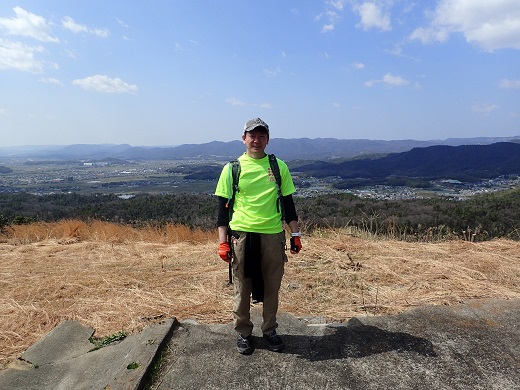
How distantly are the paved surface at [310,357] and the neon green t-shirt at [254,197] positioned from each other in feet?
3.10

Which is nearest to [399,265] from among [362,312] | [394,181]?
[362,312]

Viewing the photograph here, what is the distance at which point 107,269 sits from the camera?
5348 millimetres

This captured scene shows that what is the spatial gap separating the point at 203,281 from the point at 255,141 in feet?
8.46

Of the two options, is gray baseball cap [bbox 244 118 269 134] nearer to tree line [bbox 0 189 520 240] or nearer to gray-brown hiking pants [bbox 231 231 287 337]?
gray-brown hiking pants [bbox 231 231 287 337]

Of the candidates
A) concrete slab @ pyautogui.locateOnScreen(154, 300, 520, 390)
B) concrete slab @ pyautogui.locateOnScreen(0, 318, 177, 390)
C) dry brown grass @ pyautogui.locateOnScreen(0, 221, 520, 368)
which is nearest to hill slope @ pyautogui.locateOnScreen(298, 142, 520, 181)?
dry brown grass @ pyautogui.locateOnScreen(0, 221, 520, 368)

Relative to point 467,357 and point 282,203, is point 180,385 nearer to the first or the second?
point 282,203

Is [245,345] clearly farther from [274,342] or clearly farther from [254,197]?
[254,197]

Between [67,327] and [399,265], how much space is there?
404cm

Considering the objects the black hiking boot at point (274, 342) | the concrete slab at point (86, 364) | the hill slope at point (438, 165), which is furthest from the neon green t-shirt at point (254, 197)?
the hill slope at point (438, 165)

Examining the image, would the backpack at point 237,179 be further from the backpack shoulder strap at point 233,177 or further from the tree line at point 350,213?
the tree line at point 350,213

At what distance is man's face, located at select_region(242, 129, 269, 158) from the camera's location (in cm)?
267

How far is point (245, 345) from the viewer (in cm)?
267

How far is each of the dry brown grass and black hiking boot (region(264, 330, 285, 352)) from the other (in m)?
0.76

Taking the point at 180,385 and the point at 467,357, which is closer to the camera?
the point at 180,385
